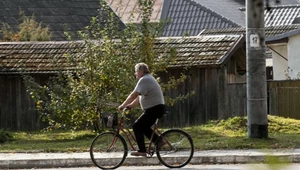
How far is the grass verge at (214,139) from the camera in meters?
15.0

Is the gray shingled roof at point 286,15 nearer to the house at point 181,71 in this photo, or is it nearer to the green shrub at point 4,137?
the house at point 181,71

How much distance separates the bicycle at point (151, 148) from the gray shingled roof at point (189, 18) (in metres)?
38.6

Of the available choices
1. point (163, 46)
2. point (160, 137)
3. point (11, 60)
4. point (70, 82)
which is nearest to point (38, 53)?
point (11, 60)

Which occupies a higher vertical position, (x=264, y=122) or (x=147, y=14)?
(x=147, y=14)

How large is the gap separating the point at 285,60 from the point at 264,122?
17854 mm

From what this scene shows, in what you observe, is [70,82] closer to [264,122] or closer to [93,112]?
[93,112]

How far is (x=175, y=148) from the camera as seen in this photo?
12.9 m

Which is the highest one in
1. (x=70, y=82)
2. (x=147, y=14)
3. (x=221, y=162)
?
(x=147, y=14)

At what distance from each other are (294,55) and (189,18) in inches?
894

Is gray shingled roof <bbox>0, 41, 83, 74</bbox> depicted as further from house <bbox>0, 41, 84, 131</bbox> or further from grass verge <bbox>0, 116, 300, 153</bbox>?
grass verge <bbox>0, 116, 300, 153</bbox>

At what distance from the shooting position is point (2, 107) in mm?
24953

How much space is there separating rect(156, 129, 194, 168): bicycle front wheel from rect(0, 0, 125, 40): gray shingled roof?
24880mm

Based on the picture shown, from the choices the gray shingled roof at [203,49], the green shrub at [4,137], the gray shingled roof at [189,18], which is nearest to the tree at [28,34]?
the gray shingled roof at [203,49]

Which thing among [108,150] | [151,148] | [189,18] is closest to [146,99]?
[151,148]
